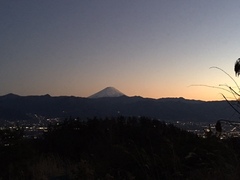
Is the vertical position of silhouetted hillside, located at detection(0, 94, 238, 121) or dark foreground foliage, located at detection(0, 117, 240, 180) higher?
silhouetted hillside, located at detection(0, 94, 238, 121)

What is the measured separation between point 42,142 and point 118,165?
51.6 feet

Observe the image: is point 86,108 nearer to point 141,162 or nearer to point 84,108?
point 84,108

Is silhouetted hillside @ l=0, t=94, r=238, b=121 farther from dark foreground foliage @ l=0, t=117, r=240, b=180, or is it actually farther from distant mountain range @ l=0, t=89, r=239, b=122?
dark foreground foliage @ l=0, t=117, r=240, b=180

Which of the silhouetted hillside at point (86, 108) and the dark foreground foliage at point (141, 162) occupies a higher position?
the silhouetted hillside at point (86, 108)

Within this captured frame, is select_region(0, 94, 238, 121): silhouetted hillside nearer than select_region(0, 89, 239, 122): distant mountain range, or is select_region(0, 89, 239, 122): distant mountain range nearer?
select_region(0, 89, 239, 122): distant mountain range

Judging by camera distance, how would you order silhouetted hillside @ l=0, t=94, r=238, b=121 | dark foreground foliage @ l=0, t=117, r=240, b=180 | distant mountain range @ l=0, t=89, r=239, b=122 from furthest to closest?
silhouetted hillside @ l=0, t=94, r=238, b=121 → distant mountain range @ l=0, t=89, r=239, b=122 → dark foreground foliage @ l=0, t=117, r=240, b=180

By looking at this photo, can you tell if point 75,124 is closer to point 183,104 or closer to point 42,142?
point 42,142

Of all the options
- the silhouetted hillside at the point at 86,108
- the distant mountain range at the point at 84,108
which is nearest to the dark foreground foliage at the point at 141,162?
the silhouetted hillside at the point at 86,108

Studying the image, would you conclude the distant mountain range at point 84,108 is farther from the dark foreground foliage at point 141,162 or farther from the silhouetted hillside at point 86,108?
the dark foreground foliage at point 141,162

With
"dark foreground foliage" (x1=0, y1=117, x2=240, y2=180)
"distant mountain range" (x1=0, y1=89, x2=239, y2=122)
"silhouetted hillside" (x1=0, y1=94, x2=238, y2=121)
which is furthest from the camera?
"silhouetted hillside" (x1=0, y1=94, x2=238, y2=121)

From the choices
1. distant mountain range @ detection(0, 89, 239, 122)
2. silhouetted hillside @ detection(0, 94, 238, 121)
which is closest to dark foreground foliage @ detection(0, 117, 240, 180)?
silhouetted hillside @ detection(0, 94, 238, 121)

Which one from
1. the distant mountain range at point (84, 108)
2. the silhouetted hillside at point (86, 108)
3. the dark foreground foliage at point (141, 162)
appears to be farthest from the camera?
the silhouetted hillside at point (86, 108)

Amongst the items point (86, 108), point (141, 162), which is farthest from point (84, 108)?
point (141, 162)

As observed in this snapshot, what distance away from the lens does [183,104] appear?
10781 cm
